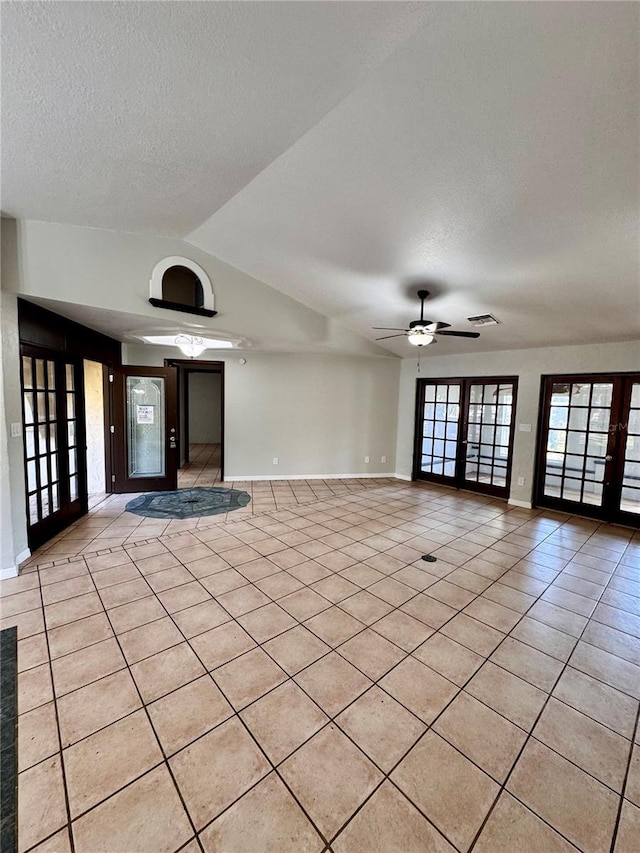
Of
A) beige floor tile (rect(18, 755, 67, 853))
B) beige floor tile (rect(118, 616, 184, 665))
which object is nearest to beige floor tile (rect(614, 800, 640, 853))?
beige floor tile (rect(18, 755, 67, 853))

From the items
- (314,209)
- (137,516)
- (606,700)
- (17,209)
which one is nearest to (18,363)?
(17,209)

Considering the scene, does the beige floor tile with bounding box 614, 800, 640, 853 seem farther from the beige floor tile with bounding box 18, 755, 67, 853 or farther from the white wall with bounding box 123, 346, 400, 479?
the white wall with bounding box 123, 346, 400, 479

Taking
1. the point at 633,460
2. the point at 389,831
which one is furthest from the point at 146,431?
the point at 633,460

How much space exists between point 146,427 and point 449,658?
5.29 meters

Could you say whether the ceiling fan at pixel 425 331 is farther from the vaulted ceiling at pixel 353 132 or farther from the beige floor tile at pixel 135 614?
the beige floor tile at pixel 135 614

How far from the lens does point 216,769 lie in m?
1.45

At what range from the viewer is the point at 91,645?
7.04 feet

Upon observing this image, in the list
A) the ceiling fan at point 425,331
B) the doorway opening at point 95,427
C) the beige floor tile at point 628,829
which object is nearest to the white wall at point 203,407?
the doorway opening at point 95,427

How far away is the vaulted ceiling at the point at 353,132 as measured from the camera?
5.00 ft

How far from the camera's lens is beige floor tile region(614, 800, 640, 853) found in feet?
4.06

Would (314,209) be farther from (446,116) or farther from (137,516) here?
(137,516)

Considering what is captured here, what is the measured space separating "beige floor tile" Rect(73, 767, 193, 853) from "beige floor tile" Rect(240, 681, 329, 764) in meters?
0.39

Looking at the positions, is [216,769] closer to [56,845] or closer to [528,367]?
[56,845]

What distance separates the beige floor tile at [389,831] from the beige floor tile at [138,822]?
22.9 inches
